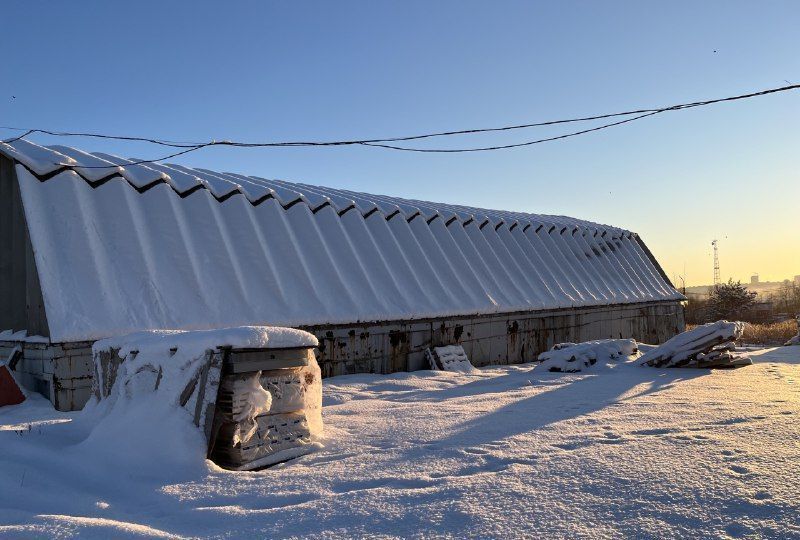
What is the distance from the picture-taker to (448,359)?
37.8 ft

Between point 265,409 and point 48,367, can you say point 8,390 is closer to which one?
point 48,367

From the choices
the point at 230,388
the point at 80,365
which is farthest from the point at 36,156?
the point at 230,388

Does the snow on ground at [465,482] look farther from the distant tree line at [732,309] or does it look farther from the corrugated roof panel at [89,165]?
the distant tree line at [732,309]

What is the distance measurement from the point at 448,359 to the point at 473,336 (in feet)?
4.54

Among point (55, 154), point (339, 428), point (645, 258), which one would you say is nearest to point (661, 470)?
point (339, 428)

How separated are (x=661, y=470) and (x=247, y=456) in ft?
9.69

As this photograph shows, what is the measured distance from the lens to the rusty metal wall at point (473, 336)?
10.3 meters

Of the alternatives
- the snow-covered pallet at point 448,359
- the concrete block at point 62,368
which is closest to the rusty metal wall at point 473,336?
the snow-covered pallet at point 448,359

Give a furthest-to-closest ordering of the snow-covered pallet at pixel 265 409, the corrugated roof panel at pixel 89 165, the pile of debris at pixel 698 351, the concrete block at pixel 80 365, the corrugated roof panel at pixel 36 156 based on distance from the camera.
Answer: the pile of debris at pixel 698 351, the corrugated roof panel at pixel 89 165, the corrugated roof panel at pixel 36 156, the concrete block at pixel 80 365, the snow-covered pallet at pixel 265 409

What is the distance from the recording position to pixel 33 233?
785 centimetres

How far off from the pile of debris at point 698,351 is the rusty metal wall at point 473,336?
11.1 feet

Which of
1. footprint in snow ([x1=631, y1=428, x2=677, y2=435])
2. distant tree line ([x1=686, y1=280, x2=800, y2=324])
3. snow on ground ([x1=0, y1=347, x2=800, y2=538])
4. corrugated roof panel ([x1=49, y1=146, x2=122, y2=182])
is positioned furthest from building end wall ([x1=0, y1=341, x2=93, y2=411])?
distant tree line ([x1=686, y1=280, x2=800, y2=324])

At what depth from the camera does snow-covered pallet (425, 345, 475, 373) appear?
11375 millimetres

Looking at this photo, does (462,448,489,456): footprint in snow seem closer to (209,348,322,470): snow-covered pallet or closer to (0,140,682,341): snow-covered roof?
(209,348,322,470): snow-covered pallet
